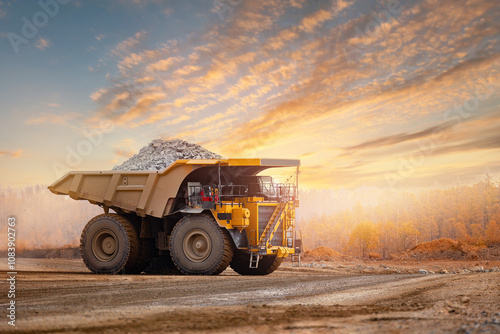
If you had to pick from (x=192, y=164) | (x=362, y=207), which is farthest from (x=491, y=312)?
(x=362, y=207)

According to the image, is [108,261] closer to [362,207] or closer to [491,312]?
[491,312]

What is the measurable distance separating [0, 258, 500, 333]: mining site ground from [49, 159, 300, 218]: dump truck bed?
2.95 metres

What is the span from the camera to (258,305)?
7367 mm

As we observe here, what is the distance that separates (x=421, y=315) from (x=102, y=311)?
435 centimetres

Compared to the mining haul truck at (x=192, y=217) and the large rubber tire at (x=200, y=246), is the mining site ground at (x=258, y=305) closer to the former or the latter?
the large rubber tire at (x=200, y=246)

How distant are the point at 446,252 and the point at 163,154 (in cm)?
1872

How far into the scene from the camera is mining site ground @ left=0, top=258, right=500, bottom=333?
5.51 meters

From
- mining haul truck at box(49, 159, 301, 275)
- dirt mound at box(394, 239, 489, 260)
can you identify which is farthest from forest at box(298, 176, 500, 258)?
mining haul truck at box(49, 159, 301, 275)

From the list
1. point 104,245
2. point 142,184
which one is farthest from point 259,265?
point 104,245

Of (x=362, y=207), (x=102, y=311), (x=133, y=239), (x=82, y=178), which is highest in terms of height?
(x=362, y=207)

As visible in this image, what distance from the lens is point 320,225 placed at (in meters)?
89.8

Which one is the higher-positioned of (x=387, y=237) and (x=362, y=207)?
(x=362, y=207)

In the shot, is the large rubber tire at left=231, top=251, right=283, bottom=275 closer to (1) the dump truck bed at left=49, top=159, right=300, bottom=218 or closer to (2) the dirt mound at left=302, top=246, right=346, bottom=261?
(1) the dump truck bed at left=49, top=159, right=300, bottom=218

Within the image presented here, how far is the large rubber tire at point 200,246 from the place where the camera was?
43.8 feet
